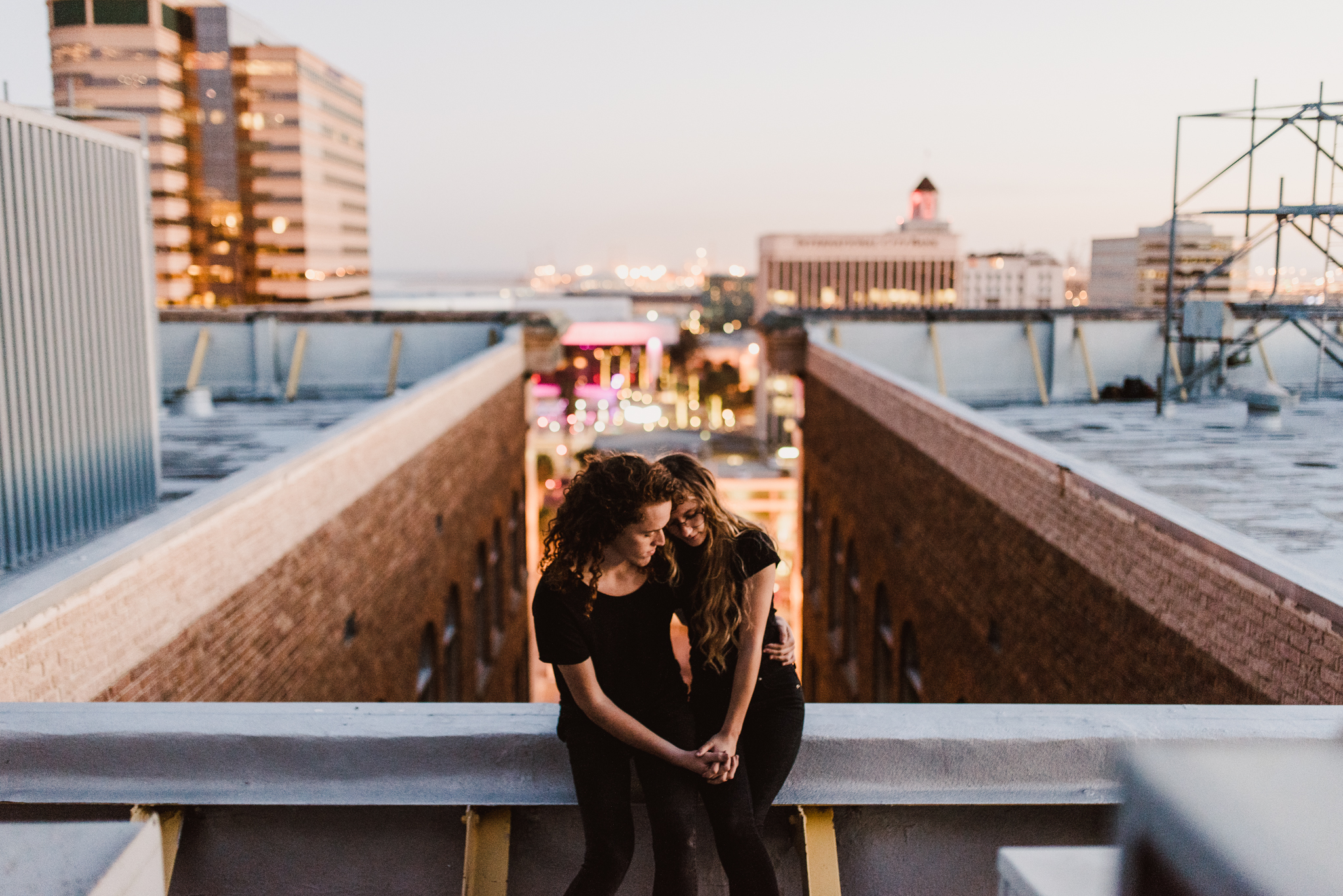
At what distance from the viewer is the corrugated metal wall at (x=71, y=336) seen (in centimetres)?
623

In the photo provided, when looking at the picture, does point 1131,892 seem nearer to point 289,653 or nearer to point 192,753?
point 192,753

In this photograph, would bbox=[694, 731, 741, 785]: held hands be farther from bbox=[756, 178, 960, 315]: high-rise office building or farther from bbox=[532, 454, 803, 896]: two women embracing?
bbox=[756, 178, 960, 315]: high-rise office building

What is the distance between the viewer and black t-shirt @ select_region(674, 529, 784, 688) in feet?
10.8

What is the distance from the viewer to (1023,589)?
7.64m

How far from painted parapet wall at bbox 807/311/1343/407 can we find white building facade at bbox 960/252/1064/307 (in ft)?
383

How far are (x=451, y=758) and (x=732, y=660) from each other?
957 mm

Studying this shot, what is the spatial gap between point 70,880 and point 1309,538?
21.5 feet

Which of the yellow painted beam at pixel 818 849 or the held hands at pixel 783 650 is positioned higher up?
the held hands at pixel 783 650

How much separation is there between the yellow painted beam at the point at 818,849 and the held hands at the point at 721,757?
375 millimetres

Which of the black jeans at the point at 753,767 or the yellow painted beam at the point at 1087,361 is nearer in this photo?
the black jeans at the point at 753,767

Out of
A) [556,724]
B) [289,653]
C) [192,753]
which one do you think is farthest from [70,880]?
[289,653]

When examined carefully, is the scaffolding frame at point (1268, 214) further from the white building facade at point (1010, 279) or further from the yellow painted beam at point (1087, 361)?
the white building facade at point (1010, 279)

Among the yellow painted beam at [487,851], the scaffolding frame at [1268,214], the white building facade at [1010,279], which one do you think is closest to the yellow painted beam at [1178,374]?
the scaffolding frame at [1268,214]

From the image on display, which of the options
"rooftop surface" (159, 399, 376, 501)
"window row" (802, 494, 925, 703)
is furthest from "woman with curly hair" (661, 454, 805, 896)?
"window row" (802, 494, 925, 703)
